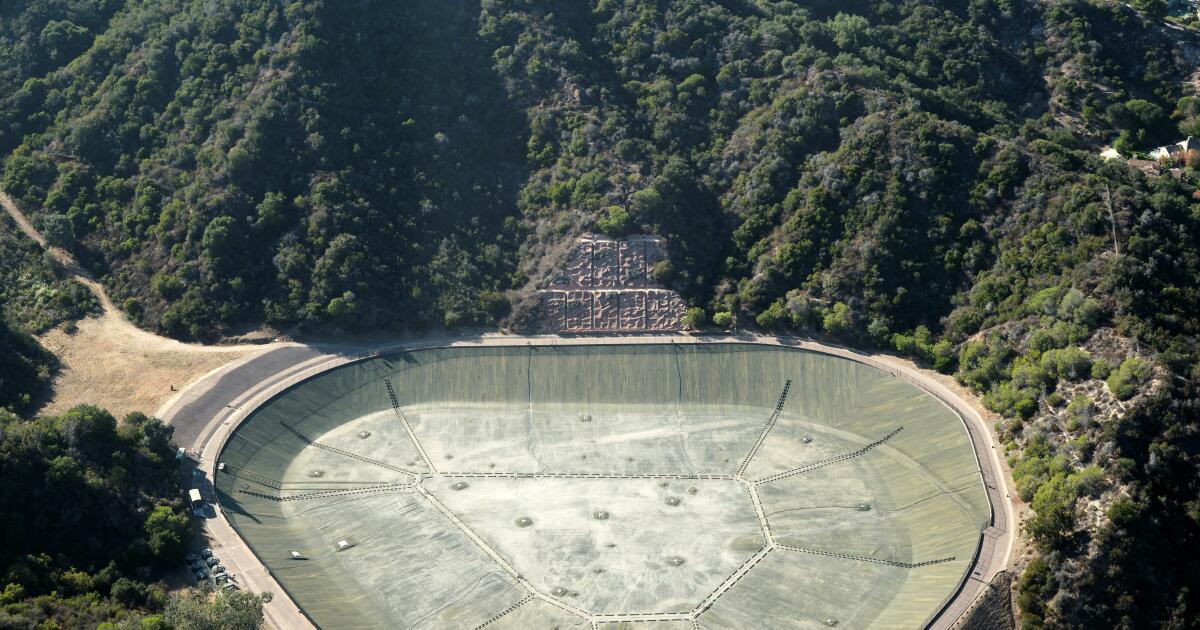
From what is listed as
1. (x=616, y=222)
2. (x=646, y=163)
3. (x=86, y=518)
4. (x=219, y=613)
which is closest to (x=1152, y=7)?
(x=646, y=163)

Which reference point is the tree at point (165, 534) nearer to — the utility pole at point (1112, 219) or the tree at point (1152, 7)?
the utility pole at point (1112, 219)

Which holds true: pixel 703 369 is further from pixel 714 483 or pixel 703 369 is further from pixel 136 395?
pixel 136 395

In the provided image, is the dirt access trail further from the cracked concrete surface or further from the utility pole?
the utility pole

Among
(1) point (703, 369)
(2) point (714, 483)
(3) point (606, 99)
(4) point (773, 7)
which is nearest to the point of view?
(2) point (714, 483)

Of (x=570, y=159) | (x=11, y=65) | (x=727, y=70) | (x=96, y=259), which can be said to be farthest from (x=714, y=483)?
(x=11, y=65)

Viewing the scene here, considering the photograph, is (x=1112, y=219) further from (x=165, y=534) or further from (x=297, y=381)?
(x=165, y=534)

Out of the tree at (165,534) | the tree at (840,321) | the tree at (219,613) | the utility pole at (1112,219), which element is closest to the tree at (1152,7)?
the utility pole at (1112,219)
